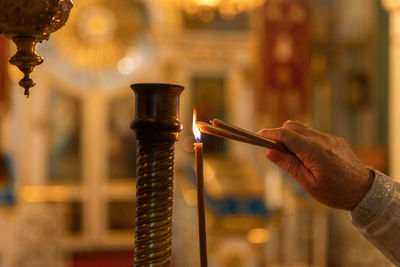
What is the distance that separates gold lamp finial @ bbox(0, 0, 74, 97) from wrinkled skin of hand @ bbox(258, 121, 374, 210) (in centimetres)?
40

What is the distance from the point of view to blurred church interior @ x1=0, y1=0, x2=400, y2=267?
677 cm

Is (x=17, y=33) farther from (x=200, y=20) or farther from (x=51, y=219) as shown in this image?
(x=200, y=20)

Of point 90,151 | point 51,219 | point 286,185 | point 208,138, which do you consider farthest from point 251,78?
point 51,219

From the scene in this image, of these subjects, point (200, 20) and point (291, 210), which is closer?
point (291, 210)

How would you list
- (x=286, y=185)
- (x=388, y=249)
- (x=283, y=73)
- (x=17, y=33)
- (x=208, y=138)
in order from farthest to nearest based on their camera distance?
(x=208, y=138)
(x=286, y=185)
(x=283, y=73)
(x=388, y=249)
(x=17, y=33)

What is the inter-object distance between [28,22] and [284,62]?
6020 mm

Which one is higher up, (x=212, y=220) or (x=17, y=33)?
(x=17, y=33)

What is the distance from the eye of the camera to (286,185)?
A: 299 inches

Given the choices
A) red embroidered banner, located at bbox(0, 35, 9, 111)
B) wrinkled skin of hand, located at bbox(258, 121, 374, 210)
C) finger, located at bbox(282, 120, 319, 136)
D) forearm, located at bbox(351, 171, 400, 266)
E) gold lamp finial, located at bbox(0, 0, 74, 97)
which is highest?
red embroidered banner, located at bbox(0, 35, 9, 111)

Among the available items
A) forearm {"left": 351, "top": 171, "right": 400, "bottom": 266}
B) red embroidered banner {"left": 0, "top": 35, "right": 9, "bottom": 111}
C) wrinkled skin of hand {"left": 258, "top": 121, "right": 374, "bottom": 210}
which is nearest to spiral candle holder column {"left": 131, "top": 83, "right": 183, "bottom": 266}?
wrinkled skin of hand {"left": 258, "top": 121, "right": 374, "bottom": 210}

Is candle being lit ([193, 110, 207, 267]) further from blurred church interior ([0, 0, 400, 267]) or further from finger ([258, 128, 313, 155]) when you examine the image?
blurred church interior ([0, 0, 400, 267])

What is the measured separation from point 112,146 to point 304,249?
332 cm

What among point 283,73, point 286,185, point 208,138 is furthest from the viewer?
point 208,138

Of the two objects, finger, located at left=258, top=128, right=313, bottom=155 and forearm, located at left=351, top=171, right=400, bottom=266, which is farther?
forearm, located at left=351, top=171, right=400, bottom=266
